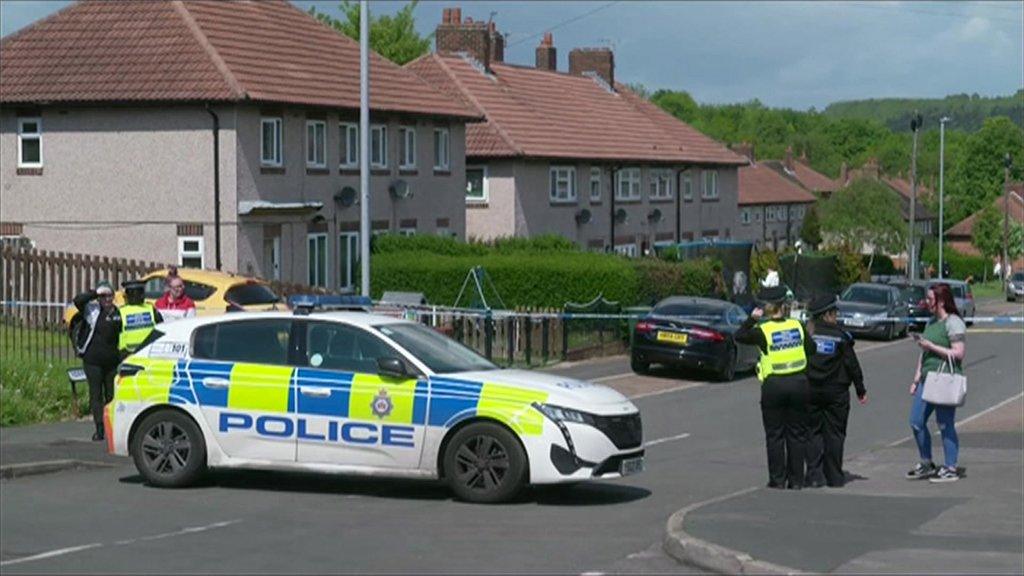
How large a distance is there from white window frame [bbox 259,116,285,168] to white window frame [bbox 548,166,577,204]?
17059 mm

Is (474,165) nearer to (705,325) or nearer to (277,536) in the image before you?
(705,325)

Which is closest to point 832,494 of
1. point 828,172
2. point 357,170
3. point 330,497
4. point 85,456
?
point 330,497

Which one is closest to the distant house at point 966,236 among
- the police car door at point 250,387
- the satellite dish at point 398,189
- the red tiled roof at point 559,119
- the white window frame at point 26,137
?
the red tiled roof at point 559,119

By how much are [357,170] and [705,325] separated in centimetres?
1369

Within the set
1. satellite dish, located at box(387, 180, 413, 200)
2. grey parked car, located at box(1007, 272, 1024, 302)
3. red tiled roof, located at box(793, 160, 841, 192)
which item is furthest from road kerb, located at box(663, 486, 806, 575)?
red tiled roof, located at box(793, 160, 841, 192)

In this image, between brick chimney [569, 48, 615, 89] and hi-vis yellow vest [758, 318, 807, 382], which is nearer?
hi-vis yellow vest [758, 318, 807, 382]

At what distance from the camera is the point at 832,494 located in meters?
14.5

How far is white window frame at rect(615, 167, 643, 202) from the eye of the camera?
59281 millimetres

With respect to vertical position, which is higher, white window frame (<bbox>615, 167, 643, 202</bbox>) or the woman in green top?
white window frame (<bbox>615, 167, 643, 202</bbox>)

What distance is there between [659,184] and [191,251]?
2831cm

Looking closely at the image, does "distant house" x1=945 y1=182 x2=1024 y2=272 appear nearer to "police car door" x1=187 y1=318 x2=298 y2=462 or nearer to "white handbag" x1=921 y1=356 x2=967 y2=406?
"white handbag" x1=921 y1=356 x2=967 y2=406

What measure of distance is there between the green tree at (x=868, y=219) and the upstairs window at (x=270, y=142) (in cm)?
4718

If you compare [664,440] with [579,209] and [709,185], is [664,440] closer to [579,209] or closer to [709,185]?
[579,209]

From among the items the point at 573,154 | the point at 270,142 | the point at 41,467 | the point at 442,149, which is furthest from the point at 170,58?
the point at 41,467
